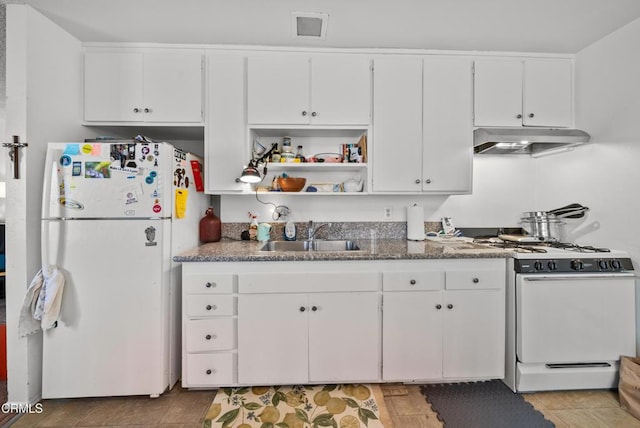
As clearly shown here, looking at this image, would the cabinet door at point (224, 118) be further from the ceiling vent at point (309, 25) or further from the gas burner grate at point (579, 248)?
the gas burner grate at point (579, 248)

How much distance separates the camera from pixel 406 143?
7.13 feet

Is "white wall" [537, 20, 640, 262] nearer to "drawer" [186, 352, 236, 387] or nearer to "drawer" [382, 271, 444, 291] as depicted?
"drawer" [382, 271, 444, 291]

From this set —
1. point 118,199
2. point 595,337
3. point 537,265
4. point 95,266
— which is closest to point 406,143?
point 537,265

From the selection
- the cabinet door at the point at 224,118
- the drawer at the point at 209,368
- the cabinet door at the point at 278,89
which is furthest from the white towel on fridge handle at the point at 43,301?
the cabinet door at the point at 278,89

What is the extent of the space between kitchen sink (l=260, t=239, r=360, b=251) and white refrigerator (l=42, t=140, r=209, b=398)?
0.87 m

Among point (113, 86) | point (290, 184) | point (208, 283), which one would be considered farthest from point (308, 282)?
point (113, 86)

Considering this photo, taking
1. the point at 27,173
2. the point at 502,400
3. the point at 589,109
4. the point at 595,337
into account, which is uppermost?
the point at 589,109

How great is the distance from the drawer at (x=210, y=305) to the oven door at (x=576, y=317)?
1.83 metres

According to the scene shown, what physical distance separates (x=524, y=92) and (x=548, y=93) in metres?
0.19

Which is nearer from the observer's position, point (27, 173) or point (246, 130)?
point (27, 173)

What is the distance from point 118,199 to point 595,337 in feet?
10.1

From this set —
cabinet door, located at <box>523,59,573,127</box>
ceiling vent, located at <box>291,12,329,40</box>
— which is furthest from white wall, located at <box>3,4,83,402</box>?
cabinet door, located at <box>523,59,573,127</box>

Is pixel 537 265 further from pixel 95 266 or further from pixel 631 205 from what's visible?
pixel 95 266

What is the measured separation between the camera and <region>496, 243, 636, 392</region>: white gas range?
176 centimetres
